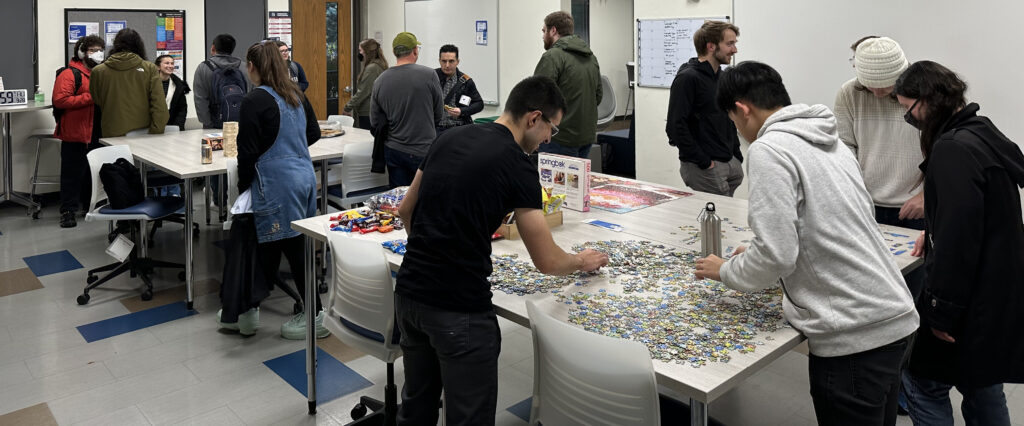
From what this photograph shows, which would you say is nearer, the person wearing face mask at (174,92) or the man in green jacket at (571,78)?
the man in green jacket at (571,78)

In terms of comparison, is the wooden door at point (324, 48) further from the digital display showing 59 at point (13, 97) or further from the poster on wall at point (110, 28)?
the digital display showing 59 at point (13, 97)

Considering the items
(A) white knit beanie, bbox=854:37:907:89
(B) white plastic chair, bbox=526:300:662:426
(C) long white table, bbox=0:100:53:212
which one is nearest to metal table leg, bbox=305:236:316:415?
(B) white plastic chair, bbox=526:300:662:426

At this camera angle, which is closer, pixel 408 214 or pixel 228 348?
pixel 408 214

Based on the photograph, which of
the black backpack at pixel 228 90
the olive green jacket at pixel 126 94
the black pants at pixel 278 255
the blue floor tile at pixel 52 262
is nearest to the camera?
the black pants at pixel 278 255

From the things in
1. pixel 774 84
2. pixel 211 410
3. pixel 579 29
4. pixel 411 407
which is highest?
pixel 579 29

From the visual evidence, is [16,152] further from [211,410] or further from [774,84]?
[774,84]

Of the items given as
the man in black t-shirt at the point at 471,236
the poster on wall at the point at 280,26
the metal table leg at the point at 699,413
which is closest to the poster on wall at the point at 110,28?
the poster on wall at the point at 280,26

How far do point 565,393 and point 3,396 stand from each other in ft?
9.49

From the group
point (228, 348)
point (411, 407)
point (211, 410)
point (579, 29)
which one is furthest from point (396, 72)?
point (579, 29)

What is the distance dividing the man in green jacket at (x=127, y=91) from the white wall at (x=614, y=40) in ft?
16.0

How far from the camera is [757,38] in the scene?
19.2 feet

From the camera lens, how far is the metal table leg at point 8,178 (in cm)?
693

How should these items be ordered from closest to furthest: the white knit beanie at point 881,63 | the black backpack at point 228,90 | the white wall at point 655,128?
the white knit beanie at point 881,63, the black backpack at point 228,90, the white wall at point 655,128

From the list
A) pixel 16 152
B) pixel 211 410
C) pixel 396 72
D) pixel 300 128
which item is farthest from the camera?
pixel 16 152
